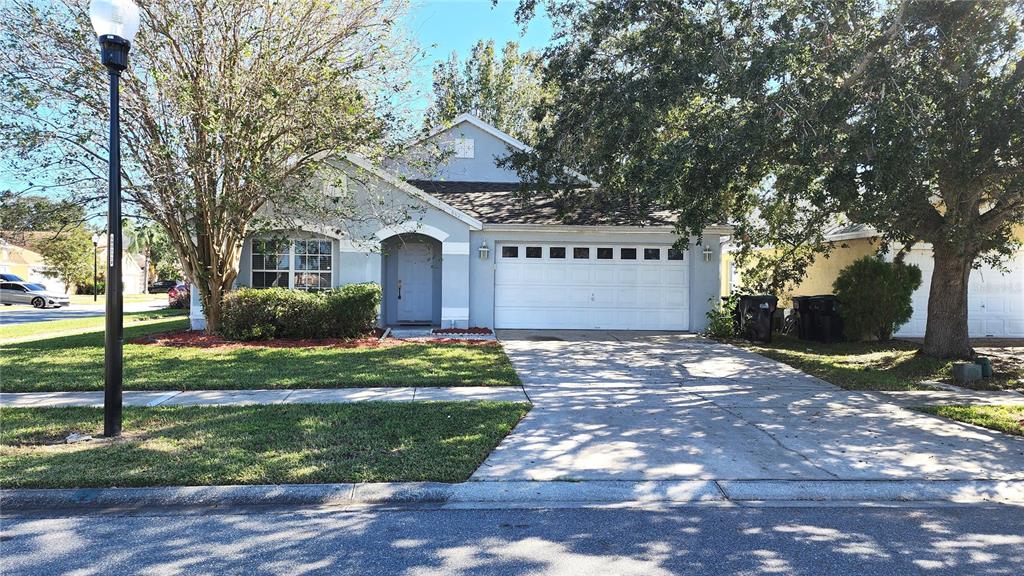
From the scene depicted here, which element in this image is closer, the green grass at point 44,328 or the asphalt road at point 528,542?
the asphalt road at point 528,542

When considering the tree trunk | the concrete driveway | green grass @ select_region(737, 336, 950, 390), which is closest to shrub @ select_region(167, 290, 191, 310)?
the concrete driveway

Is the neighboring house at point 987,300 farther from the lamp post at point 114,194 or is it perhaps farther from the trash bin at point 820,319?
the lamp post at point 114,194

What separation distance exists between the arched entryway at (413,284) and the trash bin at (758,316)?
7.59 meters

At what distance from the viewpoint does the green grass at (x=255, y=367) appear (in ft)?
29.2

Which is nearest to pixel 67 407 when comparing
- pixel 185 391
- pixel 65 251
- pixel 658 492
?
pixel 185 391

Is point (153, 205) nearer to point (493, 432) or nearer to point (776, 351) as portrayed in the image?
point (493, 432)

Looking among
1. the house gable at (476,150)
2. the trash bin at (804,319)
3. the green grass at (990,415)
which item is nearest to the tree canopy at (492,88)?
the house gable at (476,150)

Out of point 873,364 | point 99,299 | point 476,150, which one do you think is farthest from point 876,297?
point 99,299

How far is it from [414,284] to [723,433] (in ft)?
35.6

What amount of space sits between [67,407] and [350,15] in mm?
8380

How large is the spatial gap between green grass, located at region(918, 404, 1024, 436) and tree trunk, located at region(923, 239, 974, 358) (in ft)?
11.8

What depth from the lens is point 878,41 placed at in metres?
8.66

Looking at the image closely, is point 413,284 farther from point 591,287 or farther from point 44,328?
point 44,328

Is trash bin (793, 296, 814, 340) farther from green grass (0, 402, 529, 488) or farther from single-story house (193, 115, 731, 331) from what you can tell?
green grass (0, 402, 529, 488)
